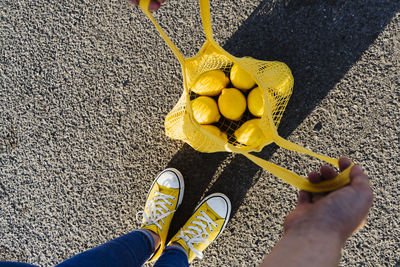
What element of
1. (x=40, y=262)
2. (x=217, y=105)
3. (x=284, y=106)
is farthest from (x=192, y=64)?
(x=40, y=262)

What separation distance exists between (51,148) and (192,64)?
116 centimetres

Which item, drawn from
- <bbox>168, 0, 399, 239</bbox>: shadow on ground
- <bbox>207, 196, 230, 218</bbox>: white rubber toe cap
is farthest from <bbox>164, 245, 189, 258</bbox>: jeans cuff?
<bbox>168, 0, 399, 239</bbox>: shadow on ground

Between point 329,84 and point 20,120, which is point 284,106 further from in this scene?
point 20,120

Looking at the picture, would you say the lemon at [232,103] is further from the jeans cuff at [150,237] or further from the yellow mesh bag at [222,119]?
the jeans cuff at [150,237]

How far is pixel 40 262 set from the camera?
1854 millimetres

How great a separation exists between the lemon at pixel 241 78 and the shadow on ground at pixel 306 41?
0.89 feet

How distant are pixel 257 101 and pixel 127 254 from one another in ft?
3.50

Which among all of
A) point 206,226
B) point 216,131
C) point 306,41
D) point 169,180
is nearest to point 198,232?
point 206,226

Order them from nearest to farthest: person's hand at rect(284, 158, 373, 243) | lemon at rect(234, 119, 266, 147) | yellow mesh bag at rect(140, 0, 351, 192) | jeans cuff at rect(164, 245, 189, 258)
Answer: person's hand at rect(284, 158, 373, 243) → yellow mesh bag at rect(140, 0, 351, 192) → lemon at rect(234, 119, 266, 147) → jeans cuff at rect(164, 245, 189, 258)

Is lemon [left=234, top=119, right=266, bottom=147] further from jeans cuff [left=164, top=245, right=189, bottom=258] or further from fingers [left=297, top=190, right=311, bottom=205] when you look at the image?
jeans cuff [left=164, top=245, right=189, bottom=258]

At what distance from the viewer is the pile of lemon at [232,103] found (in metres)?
1.42

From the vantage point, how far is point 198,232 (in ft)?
5.52

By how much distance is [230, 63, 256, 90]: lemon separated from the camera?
1447 mm

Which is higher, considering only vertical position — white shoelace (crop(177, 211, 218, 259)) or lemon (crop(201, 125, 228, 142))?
lemon (crop(201, 125, 228, 142))
